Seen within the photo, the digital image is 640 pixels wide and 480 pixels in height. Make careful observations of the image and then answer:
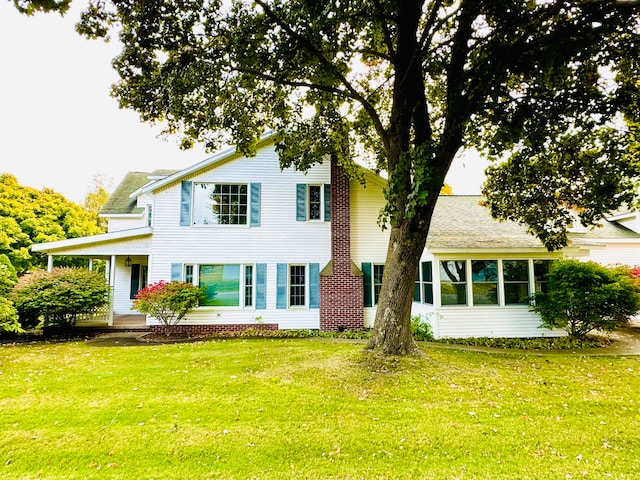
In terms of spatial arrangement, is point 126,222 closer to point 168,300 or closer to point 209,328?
point 168,300

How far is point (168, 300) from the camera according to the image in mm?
11781

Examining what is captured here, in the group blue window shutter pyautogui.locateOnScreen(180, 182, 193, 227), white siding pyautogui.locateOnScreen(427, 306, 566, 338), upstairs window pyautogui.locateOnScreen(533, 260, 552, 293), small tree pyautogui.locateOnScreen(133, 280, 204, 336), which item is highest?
blue window shutter pyautogui.locateOnScreen(180, 182, 193, 227)

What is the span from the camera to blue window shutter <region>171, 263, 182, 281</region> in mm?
12797

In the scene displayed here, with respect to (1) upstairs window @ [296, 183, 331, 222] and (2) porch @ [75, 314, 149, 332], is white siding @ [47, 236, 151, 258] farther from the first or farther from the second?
(1) upstairs window @ [296, 183, 331, 222]

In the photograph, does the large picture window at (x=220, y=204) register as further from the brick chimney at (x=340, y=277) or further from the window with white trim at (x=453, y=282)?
the window with white trim at (x=453, y=282)

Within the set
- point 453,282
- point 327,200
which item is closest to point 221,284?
point 327,200

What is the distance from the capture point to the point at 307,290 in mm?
13258

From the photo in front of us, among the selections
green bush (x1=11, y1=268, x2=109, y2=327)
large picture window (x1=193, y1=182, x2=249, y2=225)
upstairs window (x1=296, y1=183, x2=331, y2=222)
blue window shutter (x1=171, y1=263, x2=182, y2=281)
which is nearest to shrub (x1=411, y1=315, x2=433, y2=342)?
upstairs window (x1=296, y1=183, x2=331, y2=222)

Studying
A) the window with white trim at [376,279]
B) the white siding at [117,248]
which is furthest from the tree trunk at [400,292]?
the white siding at [117,248]

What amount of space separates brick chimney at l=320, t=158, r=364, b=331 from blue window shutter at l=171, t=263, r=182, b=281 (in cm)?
520

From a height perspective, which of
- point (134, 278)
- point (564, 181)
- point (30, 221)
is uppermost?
point (30, 221)

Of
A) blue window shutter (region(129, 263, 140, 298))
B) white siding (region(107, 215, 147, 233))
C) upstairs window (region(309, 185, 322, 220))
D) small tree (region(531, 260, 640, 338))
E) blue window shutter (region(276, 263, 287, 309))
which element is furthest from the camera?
white siding (region(107, 215, 147, 233))

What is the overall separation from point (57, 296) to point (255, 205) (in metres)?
7.25

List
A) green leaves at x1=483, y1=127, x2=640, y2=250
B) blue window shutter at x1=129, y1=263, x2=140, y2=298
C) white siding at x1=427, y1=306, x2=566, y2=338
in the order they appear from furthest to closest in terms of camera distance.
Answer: blue window shutter at x1=129, y1=263, x2=140, y2=298
white siding at x1=427, y1=306, x2=566, y2=338
green leaves at x1=483, y1=127, x2=640, y2=250
